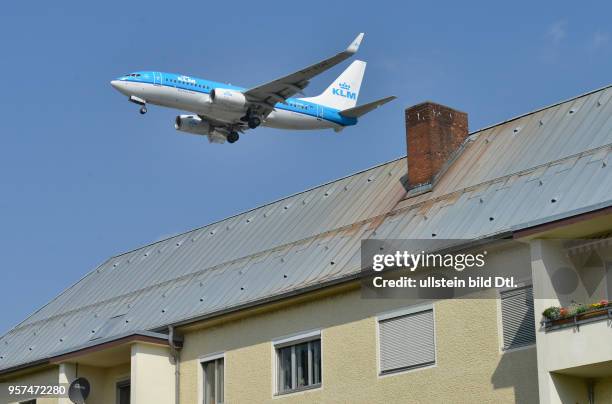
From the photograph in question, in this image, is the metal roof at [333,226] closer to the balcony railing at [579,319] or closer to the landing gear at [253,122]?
the balcony railing at [579,319]

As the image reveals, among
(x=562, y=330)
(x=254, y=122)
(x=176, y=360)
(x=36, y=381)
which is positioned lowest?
(x=562, y=330)

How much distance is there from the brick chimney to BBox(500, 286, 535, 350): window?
7920 millimetres

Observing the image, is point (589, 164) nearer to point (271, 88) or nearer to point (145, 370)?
point (145, 370)

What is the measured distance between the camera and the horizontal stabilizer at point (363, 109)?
60219mm

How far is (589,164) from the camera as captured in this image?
28.7 metres

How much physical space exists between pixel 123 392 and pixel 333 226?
779 centimetres

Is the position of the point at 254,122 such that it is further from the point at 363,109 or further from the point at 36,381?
the point at 36,381

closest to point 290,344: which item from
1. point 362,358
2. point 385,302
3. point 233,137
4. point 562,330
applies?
point 362,358

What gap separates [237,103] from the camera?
57.2 m

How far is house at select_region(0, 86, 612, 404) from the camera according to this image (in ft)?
84.0

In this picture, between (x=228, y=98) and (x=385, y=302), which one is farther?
(x=228, y=98)

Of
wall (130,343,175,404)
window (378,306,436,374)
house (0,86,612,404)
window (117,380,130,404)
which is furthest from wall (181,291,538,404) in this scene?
window (117,380,130,404)

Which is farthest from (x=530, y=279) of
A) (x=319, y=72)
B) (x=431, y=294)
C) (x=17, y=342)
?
(x=319, y=72)

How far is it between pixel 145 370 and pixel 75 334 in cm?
695
